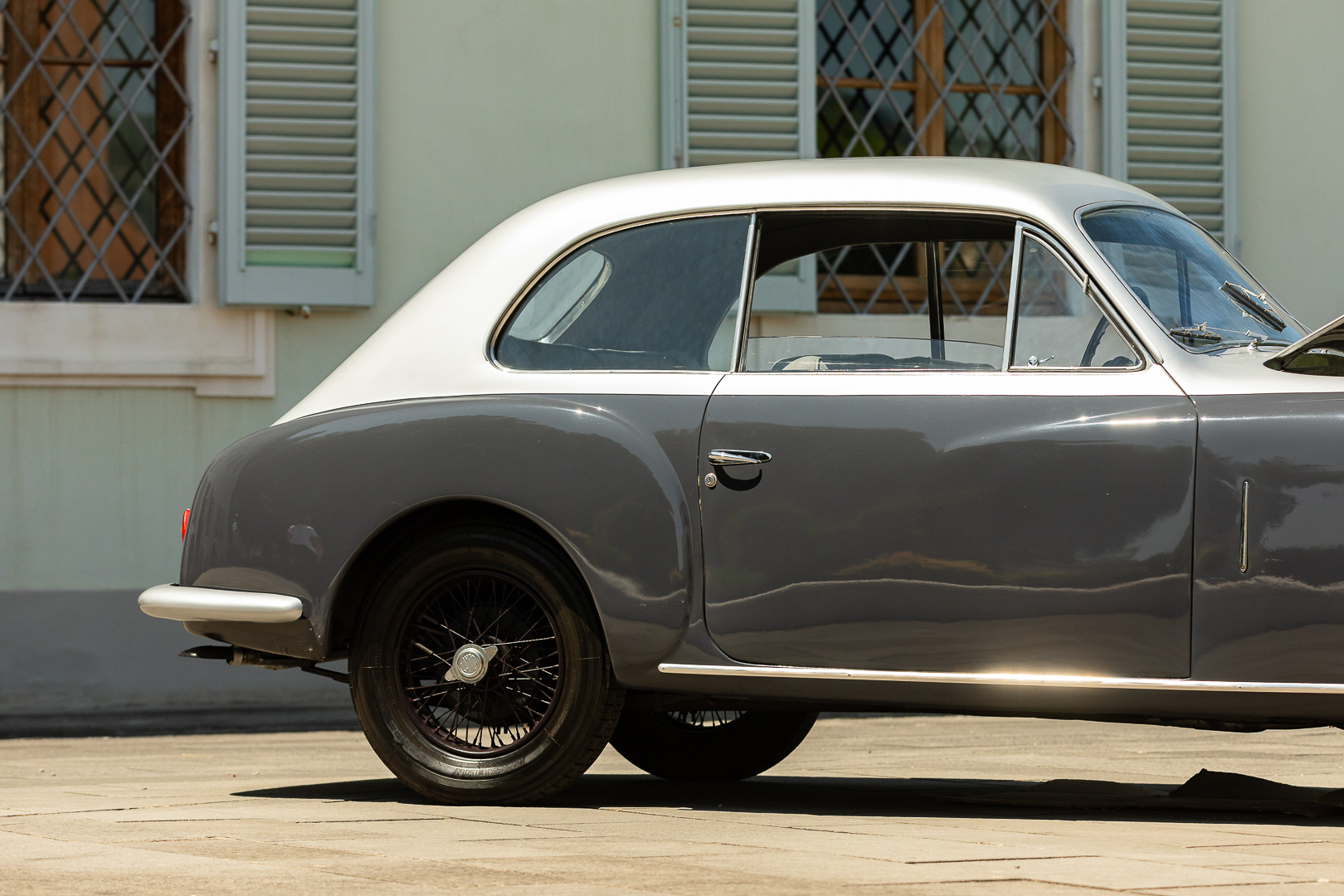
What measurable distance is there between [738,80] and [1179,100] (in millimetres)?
2565

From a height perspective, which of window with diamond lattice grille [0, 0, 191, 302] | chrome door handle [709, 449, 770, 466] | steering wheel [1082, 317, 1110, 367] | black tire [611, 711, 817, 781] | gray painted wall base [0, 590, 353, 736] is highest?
window with diamond lattice grille [0, 0, 191, 302]

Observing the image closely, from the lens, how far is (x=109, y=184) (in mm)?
10398

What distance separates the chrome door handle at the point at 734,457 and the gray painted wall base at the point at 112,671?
498 cm

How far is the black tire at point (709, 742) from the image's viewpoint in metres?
6.19

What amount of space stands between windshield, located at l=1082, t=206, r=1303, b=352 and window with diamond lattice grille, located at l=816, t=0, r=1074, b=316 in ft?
17.7

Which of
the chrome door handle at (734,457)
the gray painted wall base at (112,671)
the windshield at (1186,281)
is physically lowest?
the gray painted wall base at (112,671)

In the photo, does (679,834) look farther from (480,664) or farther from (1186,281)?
(1186,281)

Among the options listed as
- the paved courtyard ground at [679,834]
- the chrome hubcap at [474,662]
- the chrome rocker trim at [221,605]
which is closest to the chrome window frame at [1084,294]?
the paved courtyard ground at [679,834]

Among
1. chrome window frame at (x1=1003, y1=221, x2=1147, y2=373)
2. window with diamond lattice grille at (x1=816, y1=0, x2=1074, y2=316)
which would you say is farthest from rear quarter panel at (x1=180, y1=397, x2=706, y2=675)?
window with diamond lattice grille at (x1=816, y1=0, x2=1074, y2=316)

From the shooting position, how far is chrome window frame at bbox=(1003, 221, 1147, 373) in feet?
16.2

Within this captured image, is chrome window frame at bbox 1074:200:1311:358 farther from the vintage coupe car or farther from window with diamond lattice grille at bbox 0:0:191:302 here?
window with diamond lattice grille at bbox 0:0:191:302

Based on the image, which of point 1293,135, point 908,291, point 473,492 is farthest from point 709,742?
point 1293,135

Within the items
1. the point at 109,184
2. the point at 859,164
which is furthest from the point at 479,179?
the point at 859,164

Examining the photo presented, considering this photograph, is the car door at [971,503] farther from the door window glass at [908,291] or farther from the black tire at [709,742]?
the black tire at [709,742]
